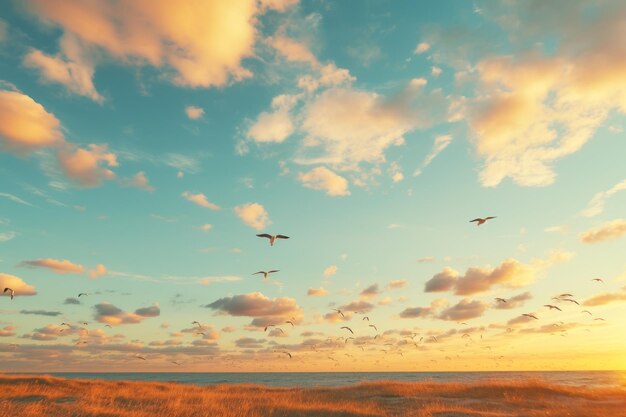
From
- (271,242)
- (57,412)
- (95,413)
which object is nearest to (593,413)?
(271,242)

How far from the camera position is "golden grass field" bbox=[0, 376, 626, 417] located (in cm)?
2234

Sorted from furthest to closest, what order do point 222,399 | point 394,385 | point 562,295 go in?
point 394,385, point 562,295, point 222,399

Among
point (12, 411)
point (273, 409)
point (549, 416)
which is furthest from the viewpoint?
point (273, 409)

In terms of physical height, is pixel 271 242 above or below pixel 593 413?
above

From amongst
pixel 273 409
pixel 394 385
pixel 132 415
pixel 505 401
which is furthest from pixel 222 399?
pixel 505 401

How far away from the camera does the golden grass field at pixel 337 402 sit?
2234 cm

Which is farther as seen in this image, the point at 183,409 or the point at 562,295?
the point at 562,295

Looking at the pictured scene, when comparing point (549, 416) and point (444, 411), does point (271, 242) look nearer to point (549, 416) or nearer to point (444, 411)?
point (444, 411)

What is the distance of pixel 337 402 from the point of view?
3150 centimetres

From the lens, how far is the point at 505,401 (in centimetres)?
3166

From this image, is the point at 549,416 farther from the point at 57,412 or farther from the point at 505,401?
the point at 57,412

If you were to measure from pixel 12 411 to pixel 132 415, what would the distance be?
5.60 m

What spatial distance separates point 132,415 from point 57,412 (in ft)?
12.9

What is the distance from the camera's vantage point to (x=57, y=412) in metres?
20.4
